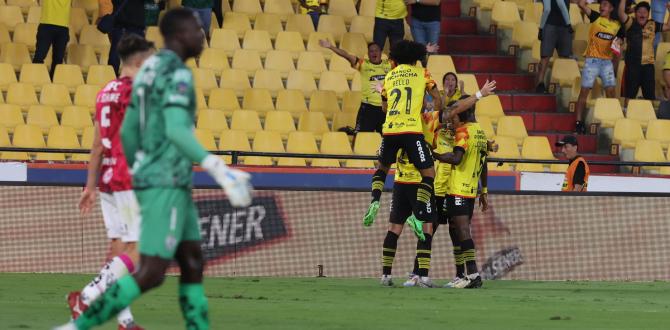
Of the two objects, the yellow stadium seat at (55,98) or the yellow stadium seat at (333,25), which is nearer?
the yellow stadium seat at (55,98)

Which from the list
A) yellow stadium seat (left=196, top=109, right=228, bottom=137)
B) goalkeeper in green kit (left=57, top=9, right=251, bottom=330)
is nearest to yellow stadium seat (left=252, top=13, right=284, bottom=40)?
yellow stadium seat (left=196, top=109, right=228, bottom=137)

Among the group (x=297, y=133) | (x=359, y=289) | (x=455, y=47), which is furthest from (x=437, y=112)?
(x=455, y=47)

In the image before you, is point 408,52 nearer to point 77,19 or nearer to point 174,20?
point 174,20

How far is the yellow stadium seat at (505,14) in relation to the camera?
24.4 m

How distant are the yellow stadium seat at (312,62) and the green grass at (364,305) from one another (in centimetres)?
604

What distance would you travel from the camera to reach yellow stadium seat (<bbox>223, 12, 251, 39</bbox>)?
22.7 meters

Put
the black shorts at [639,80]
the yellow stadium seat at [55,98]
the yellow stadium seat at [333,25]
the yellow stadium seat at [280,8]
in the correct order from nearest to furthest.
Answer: the yellow stadium seat at [55,98], the yellow stadium seat at [333,25], the yellow stadium seat at [280,8], the black shorts at [639,80]

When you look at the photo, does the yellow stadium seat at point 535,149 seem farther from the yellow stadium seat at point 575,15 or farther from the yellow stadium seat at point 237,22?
the yellow stadium seat at point 237,22

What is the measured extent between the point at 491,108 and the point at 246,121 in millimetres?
4068

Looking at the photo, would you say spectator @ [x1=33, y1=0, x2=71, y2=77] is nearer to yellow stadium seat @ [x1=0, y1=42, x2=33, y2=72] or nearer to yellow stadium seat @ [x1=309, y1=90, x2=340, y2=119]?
yellow stadium seat @ [x1=0, y1=42, x2=33, y2=72]

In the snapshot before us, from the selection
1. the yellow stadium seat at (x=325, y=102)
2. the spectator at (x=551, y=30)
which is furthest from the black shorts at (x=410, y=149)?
A: the spectator at (x=551, y=30)

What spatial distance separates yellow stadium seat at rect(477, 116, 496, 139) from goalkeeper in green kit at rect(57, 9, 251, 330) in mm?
13539

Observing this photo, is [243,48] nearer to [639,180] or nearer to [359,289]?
[639,180]

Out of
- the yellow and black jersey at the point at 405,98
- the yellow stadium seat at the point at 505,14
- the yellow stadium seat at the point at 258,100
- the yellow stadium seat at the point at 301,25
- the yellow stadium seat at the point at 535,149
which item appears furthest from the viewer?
the yellow stadium seat at the point at 505,14
